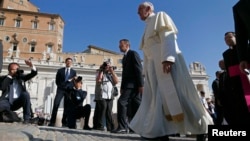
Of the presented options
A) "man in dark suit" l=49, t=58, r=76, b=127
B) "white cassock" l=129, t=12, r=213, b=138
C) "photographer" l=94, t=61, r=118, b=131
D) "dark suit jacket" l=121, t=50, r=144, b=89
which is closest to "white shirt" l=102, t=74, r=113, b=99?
"photographer" l=94, t=61, r=118, b=131

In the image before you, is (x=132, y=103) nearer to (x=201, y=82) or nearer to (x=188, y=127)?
(x=188, y=127)

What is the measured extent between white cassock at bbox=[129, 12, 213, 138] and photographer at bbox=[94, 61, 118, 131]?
2.90 meters

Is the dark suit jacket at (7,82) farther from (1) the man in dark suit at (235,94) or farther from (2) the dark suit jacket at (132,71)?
(1) the man in dark suit at (235,94)

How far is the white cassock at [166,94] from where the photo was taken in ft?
11.1

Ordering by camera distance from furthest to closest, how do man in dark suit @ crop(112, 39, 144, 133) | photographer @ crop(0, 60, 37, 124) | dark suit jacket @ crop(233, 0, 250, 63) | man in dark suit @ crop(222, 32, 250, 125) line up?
photographer @ crop(0, 60, 37, 124) → man in dark suit @ crop(112, 39, 144, 133) → man in dark suit @ crop(222, 32, 250, 125) → dark suit jacket @ crop(233, 0, 250, 63)

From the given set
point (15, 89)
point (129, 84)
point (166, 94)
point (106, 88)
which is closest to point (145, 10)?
point (166, 94)

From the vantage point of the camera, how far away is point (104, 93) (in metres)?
6.92

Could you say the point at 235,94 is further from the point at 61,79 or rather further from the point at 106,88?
the point at 61,79

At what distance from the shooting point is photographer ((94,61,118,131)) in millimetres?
6895

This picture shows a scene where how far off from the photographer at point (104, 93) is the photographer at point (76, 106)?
12.6 inches

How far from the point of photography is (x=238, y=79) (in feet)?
11.5

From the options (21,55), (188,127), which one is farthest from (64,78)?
(21,55)

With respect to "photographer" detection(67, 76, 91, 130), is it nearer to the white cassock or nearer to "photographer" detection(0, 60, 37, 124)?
"photographer" detection(0, 60, 37, 124)

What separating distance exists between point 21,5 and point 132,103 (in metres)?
60.1
